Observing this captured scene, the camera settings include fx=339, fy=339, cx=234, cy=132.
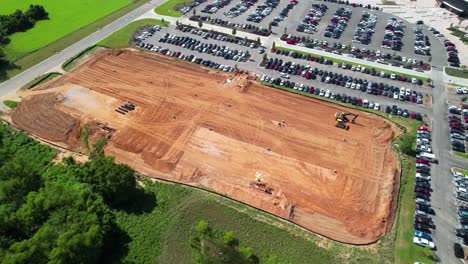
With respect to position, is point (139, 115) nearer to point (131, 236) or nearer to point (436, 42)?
point (131, 236)

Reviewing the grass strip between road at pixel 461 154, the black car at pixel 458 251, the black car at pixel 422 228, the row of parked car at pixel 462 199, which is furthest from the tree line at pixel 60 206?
the grass strip between road at pixel 461 154

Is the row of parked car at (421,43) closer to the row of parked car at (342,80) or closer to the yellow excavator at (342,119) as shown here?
the row of parked car at (342,80)

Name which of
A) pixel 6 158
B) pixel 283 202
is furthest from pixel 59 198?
pixel 283 202

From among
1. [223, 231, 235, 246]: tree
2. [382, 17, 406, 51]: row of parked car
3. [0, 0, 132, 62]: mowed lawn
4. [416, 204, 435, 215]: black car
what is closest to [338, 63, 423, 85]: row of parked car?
[382, 17, 406, 51]: row of parked car

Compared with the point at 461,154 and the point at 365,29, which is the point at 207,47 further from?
the point at 461,154

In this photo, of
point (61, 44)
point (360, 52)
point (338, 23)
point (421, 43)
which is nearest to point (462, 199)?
point (360, 52)
